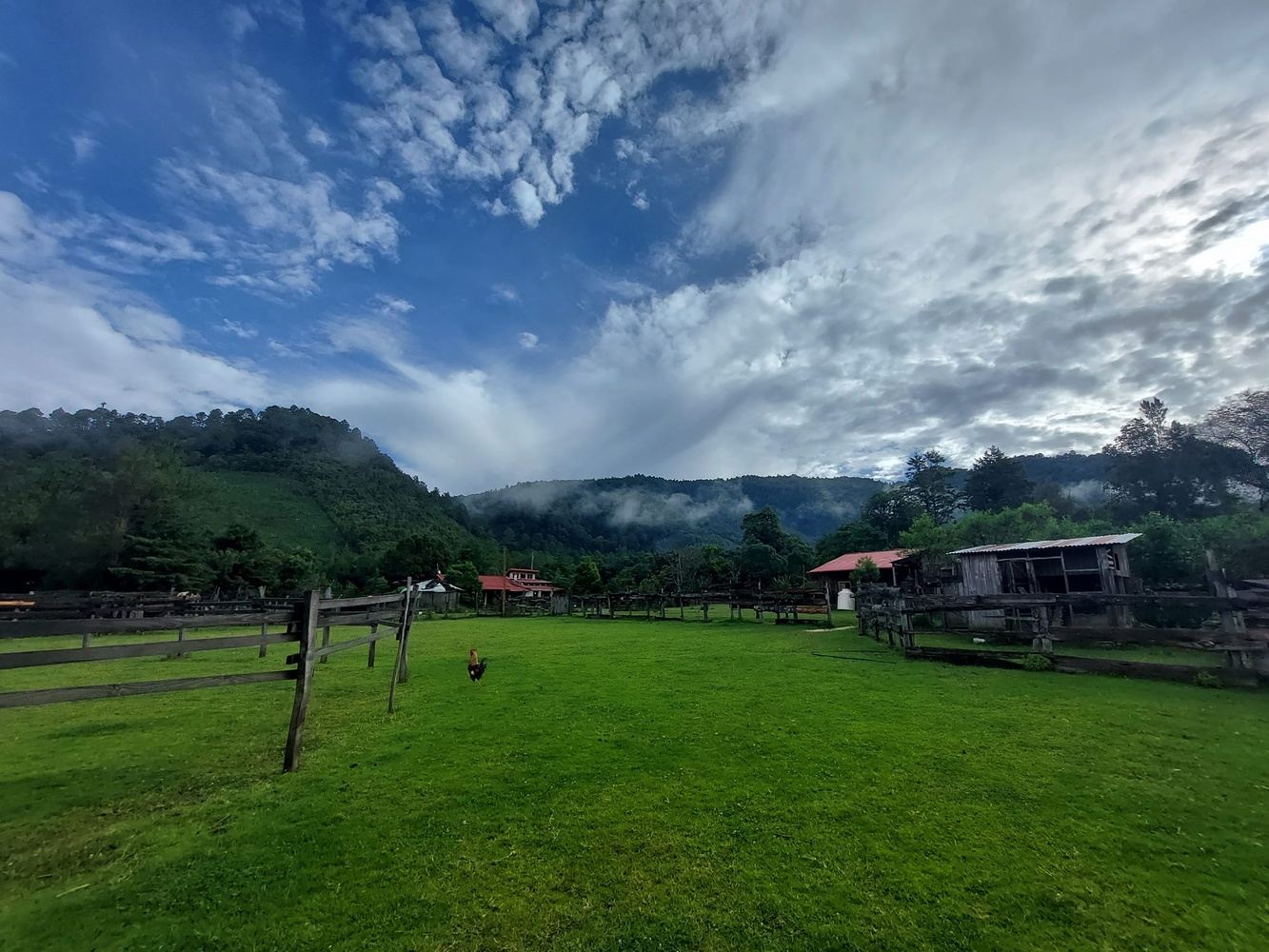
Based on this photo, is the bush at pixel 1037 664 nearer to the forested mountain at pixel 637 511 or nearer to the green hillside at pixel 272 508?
the green hillside at pixel 272 508

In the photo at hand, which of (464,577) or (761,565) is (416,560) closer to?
(464,577)

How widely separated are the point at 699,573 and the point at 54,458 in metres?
77.3

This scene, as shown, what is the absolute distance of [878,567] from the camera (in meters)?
38.1

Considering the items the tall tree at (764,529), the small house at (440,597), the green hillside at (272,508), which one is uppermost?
the green hillside at (272,508)

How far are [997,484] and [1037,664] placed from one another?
199ft

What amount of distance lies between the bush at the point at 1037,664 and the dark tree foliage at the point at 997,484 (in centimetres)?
5826

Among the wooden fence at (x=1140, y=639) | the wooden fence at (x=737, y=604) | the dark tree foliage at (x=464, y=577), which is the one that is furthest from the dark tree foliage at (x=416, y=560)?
the wooden fence at (x=1140, y=639)

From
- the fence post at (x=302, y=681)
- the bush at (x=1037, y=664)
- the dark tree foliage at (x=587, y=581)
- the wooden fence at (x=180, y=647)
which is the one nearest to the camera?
the wooden fence at (x=180, y=647)

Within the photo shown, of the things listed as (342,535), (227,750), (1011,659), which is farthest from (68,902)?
(342,535)

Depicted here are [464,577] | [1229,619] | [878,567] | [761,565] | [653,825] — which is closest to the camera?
[653,825]

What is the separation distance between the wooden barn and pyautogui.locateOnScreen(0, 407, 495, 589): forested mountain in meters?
44.0

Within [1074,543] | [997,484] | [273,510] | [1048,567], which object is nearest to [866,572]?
[1048,567]

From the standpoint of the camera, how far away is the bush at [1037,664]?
10867 millimetres

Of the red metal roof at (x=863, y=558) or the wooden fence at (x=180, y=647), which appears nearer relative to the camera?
the wooden fence at (x=180, y=647)
